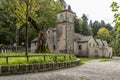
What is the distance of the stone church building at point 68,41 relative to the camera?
5394 cm

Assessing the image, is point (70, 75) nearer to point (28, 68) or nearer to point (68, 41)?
point (28, 68)

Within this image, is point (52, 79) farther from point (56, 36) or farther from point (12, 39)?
point (12, 39)

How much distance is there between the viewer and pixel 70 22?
54.7 m

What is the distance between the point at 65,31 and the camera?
54031 millimetres

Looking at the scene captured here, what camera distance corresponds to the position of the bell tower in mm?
53625

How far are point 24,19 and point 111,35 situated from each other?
277 ft

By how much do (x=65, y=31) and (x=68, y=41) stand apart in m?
2.68

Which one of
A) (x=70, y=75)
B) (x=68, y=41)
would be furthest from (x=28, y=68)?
(x=68, y=41)

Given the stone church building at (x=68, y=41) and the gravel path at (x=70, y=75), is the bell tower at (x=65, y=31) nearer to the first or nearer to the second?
the stone church building at (x=68, y=41)

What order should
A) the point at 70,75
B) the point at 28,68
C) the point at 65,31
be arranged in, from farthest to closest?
→ the point at 65,31, the point at 28,68, the point at 70,75

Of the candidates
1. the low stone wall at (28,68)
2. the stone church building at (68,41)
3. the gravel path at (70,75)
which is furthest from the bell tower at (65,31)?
the gravel path at (70,75)

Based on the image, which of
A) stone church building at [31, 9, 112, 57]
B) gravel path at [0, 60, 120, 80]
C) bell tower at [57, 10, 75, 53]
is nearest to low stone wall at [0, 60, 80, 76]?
gravel path at [0, 60, 120, 80]

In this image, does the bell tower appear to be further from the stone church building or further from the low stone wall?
the low stone wall

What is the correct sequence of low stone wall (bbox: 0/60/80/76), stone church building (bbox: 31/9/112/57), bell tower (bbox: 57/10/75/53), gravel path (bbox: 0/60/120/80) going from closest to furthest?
gravel path (bbox: 0/60/120/80) → low stone wall (bbox: 0/60/80/76) → bell tower (bbox: 57/10/75/53) → stone church building (bbox: 31/9/112/57)
